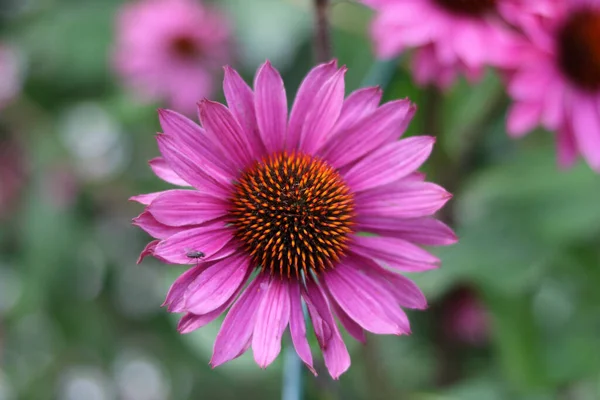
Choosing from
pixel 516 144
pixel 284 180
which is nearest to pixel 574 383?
pixel 516 144

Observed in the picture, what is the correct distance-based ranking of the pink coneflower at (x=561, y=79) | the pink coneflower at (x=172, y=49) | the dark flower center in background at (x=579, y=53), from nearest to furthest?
the pink coneflower at (x=561, y=79)
the dark flower center in background at (x=579, y=53)
the pink coneflower at (x=172, y=49)

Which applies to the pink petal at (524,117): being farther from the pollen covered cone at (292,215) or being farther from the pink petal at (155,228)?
the pink petal at (155,228)

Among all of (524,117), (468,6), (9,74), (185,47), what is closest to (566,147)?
(524,117)

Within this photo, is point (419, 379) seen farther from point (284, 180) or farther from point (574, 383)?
point (284, 180)

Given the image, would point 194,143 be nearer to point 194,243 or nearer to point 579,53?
point 194,243

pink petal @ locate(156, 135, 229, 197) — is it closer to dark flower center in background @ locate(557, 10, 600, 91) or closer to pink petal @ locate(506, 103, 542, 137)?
pink petal @ locate(506, 103, 542, 137)

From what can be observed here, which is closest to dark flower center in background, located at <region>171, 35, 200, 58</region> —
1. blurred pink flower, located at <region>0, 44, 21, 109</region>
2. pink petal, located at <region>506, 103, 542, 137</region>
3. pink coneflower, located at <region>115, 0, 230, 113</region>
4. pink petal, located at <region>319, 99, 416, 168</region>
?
pink coneflower, located at <region>115, 0, 230, 113</region>

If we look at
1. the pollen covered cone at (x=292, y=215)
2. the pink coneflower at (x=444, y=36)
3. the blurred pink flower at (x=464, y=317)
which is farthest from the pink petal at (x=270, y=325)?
the blurred pink flower at (x=464, y=317)
